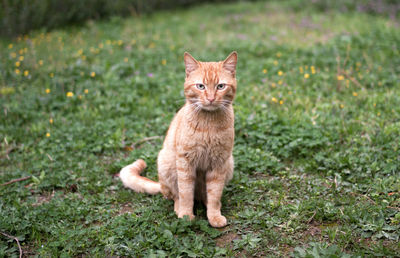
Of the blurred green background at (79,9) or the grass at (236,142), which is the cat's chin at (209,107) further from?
the blurred green background at (79,9)

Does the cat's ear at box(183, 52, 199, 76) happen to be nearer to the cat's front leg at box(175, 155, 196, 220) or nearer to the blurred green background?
the cat's front leg at box(175, 155, 196, 220)

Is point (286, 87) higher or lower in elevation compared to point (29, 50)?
lower

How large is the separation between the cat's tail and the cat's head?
3.75 ft

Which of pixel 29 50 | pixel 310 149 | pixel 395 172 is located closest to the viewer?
pixel 395 172

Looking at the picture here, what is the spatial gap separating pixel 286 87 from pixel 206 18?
5595 millimetres

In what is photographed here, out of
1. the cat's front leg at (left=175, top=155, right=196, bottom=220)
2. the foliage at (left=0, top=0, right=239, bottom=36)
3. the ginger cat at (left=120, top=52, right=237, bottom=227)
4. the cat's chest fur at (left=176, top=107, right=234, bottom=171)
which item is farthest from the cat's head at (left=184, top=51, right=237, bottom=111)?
the foliage at (left=0, top=0, right=239, bottom=36)

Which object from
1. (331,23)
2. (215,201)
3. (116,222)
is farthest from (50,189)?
(331,23)

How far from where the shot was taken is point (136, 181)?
4172 millimetres

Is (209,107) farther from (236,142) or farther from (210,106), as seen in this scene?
(236,142)

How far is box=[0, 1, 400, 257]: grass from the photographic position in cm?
337

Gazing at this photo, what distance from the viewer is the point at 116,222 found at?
3596 millimetres

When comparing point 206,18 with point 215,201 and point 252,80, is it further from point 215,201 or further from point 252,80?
point 215,201

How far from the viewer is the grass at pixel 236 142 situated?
3.37 meters

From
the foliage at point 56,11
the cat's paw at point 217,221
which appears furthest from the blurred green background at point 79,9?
the cat's paw at point 217,221
